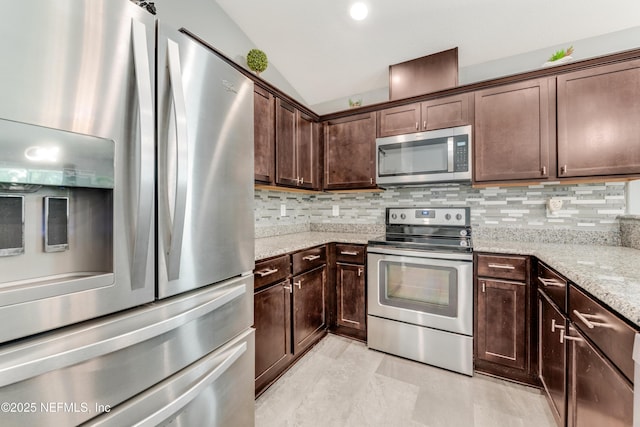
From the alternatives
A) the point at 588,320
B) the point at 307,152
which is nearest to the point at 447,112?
the point at 307,152

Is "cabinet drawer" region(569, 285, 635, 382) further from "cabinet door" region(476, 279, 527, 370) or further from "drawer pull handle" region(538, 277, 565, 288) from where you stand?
"cabinet door" region(476, 279, 527, 370)

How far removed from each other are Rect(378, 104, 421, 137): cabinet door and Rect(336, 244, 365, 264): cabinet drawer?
1129mm

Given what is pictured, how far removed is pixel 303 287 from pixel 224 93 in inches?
59.0

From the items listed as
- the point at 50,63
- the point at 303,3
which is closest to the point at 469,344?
the point at 50,63

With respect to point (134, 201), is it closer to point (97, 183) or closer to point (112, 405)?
point (97, 183)

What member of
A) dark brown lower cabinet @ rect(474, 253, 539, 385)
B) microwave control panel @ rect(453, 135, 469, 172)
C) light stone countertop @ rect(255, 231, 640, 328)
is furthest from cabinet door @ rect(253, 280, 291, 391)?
microwave control panel @ rect(453, 135, 469, 172)

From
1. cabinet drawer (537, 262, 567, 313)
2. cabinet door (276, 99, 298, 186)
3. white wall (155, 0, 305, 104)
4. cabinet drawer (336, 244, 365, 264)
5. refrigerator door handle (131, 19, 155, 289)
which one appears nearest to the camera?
refrigerator door handle (131, 19, 155, 289)

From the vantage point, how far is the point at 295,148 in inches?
96.9

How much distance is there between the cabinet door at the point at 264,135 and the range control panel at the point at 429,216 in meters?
1.33

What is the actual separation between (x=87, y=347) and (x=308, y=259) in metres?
1.54

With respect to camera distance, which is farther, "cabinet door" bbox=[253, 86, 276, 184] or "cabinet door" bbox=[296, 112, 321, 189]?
"cabinet door" bbox=[296, 112, 321, 189]

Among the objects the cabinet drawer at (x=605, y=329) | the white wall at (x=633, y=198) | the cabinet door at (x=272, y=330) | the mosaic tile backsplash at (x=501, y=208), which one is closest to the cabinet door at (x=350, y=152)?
the mosaic tile backsplash at (x=501, y=208)

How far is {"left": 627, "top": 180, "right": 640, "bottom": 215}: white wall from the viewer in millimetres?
1935

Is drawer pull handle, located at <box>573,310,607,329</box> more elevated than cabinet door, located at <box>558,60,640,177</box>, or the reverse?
cabinet door, located at <box>558,60,640,177</box>
